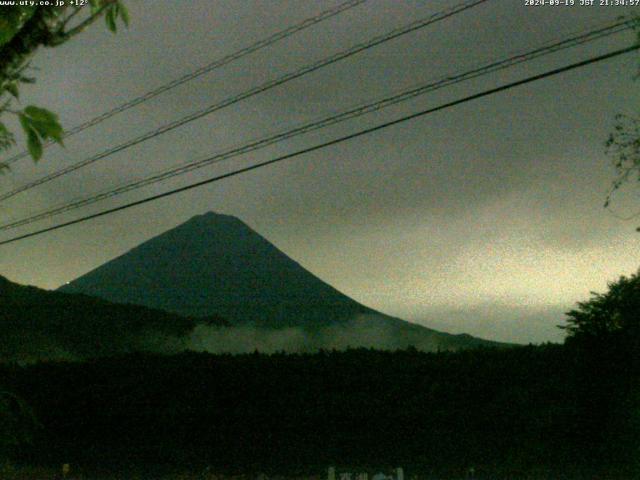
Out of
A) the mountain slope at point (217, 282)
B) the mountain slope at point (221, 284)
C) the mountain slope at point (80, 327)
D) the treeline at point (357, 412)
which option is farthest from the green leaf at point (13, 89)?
the mountain slope at point (217, 282)

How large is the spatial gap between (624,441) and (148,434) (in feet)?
46.6

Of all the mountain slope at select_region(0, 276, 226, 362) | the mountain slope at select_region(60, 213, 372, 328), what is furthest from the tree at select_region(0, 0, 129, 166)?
the mountain slope at select_region(60, 213, 372, 328)

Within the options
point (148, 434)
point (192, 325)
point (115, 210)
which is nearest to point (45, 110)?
point (115, 210)

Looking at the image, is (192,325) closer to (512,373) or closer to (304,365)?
(304,365)

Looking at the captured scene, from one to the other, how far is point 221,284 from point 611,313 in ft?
507

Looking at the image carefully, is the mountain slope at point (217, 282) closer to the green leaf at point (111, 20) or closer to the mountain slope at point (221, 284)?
the mountain slope at point (221, 284)

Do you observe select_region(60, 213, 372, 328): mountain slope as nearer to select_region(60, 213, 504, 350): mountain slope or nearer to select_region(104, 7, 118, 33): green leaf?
select_region(60, 213, 504, 350): mountain slope

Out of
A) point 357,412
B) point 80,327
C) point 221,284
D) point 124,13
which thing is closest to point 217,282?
point 221,284

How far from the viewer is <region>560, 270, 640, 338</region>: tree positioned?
19812mm

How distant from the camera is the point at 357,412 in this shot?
21.0 meters

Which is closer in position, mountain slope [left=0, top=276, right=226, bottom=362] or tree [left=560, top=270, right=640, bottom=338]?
tree [left=560, top=270, right=640, bottom=338]

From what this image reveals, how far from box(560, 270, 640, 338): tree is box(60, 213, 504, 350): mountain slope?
115m

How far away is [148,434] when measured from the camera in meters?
23.8

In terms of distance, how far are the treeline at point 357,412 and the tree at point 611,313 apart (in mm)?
365
